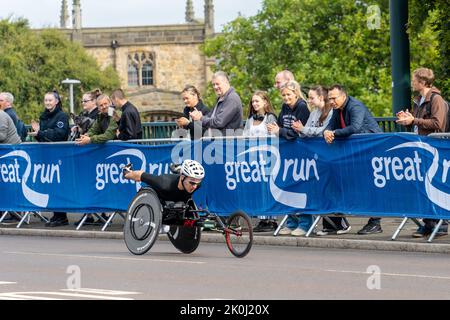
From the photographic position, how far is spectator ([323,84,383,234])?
20.0 metres

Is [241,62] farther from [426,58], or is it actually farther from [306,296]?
[306,296]

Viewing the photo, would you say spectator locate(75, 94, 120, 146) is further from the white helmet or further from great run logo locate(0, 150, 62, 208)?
the white helmet

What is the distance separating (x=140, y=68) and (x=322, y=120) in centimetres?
9080

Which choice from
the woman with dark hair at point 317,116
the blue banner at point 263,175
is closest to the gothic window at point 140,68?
the blue banner at point 263,175

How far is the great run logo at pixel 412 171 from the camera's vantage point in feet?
62.1

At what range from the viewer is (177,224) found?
1828 centimetres

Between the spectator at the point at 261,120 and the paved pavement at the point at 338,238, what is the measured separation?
33cm

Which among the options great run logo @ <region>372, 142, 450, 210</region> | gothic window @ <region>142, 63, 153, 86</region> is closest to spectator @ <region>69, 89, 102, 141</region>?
great run logo @ <region>372, 142, 450, 210</region>

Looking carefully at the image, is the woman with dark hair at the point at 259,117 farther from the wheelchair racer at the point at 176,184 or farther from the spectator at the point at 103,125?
the wheelchair racer at the point at 176,184

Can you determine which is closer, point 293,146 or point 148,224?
point 148,224

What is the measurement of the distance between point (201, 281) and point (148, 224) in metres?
3.64

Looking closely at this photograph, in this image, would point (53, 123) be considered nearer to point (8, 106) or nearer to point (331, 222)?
point (8, 106)
